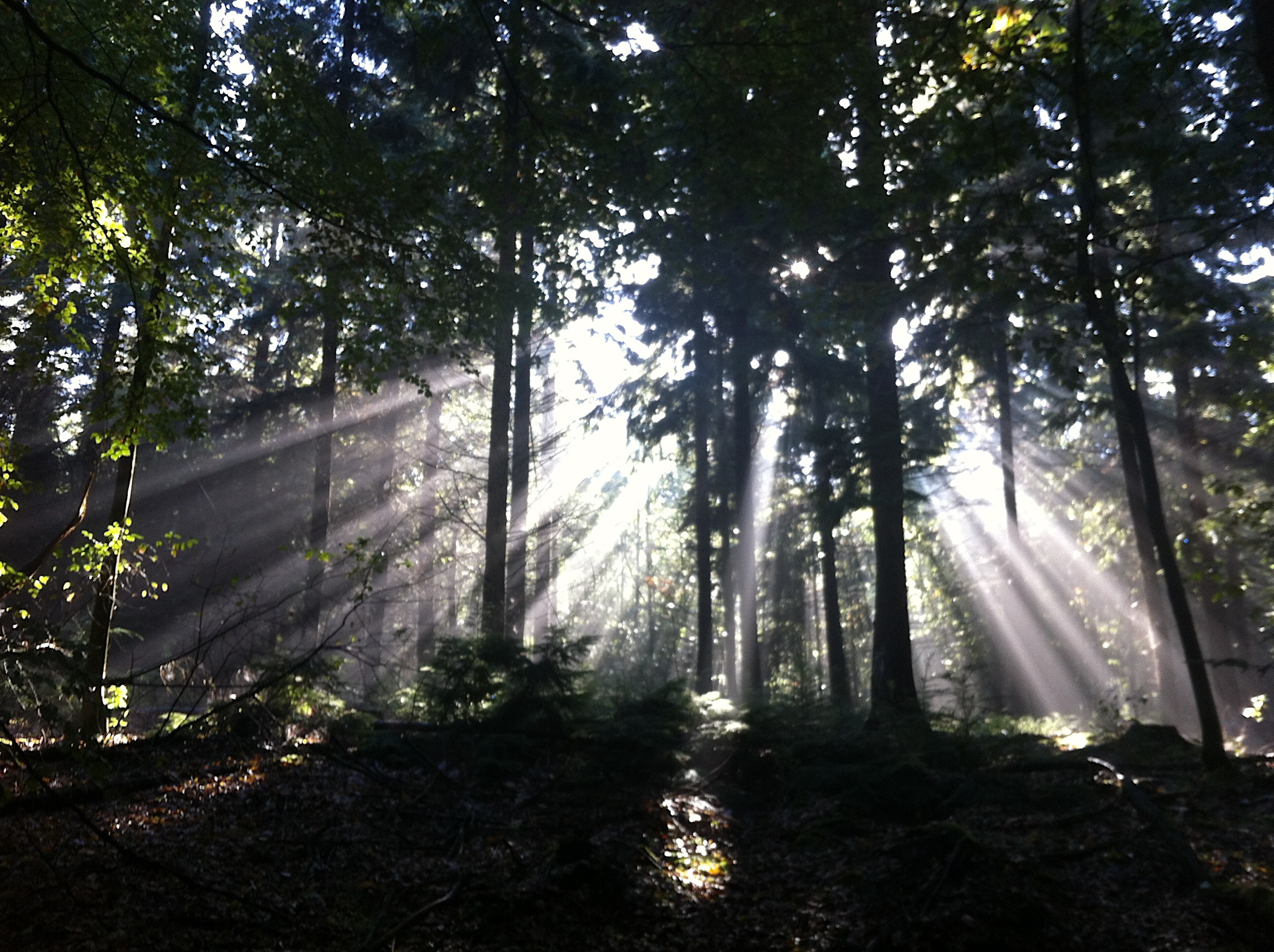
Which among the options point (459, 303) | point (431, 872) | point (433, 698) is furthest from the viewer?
point (433, 698)

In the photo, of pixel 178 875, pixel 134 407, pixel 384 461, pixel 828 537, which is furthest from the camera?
pixel 384 461

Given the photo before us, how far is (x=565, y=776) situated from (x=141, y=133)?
7838 mm

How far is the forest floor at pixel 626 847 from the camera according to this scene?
5164 millimetres

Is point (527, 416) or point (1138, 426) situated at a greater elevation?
point (527, 416)

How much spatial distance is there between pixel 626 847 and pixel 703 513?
14.1 m

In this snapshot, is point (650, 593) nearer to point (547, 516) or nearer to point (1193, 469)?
point (547, 516)

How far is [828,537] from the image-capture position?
63.4ft

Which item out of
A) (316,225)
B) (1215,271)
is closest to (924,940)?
(316,225)

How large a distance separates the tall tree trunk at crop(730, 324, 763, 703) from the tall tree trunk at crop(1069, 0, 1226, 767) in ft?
34.6

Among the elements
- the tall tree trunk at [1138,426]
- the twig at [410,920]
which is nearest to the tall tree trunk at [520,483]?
the tall tree trunk at [1138,426]

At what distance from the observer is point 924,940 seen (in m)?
5.12

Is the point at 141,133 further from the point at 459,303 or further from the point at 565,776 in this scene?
the point at 565,776

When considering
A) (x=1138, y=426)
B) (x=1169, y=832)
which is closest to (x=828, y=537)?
(x=1138, y=426)

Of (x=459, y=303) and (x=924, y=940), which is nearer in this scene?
(x=924, y=940)
